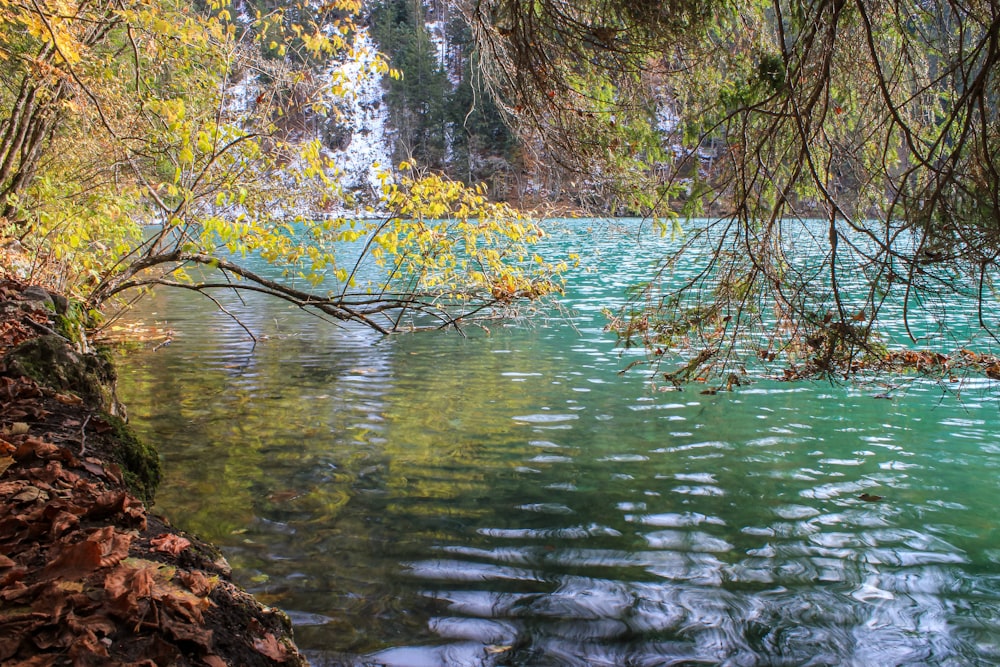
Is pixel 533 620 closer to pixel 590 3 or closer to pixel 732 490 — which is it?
pixel 732 490

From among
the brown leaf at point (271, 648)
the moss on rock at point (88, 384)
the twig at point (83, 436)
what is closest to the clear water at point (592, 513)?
the moss on rock at point (88, 384)

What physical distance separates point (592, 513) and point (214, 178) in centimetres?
668

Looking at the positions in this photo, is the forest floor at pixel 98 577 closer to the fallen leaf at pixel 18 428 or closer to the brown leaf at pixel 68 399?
the fallen leaf at pixel 18 428

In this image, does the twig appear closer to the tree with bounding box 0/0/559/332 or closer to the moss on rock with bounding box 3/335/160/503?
the moss on rock with bounding box 3/335/160/503

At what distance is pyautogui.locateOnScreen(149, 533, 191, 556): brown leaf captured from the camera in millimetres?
2846

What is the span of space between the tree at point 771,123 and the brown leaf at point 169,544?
140 inches

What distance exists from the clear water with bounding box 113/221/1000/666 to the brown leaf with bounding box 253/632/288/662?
2.53ft

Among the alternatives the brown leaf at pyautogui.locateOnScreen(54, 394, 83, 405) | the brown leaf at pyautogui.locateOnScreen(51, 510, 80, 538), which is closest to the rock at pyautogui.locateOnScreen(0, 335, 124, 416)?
the brown leaf at pyautogui.locateOnScreen(54, 394, 83, 405)

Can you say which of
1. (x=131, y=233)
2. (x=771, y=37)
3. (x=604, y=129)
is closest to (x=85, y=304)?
(x=131, y=233)

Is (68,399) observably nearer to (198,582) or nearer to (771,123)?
(198,582)

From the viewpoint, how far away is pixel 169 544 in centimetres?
288

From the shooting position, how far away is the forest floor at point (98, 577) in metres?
2.05

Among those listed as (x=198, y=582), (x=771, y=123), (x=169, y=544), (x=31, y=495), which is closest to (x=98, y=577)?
(x=198, y=582)

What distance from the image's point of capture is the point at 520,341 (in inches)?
492
